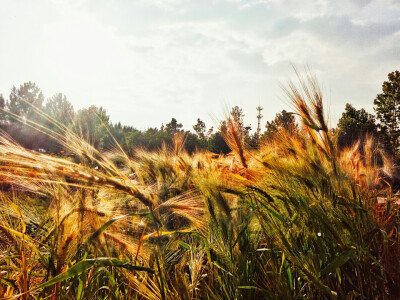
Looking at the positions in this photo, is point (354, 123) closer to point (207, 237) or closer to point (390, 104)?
point (390, 104)

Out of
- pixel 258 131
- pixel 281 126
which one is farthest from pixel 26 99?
pixel 281 126

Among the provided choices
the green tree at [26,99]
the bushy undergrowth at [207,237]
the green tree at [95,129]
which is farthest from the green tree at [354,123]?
the green tree at [26,99]

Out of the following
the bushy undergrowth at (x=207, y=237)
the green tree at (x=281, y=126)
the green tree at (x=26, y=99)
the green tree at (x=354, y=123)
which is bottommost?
the bushy undergrowth at (x=207, y=237)

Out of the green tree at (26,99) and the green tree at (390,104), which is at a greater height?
the green tree at (26,99)

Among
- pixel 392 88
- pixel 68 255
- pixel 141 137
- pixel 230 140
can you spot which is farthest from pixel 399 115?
pixel 141 137

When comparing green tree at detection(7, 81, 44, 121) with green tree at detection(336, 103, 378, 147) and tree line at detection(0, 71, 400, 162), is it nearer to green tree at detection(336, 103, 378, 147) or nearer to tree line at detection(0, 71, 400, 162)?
tree line at detection(0, 71, 400, 162)

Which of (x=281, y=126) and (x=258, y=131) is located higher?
(x=258, y=131)

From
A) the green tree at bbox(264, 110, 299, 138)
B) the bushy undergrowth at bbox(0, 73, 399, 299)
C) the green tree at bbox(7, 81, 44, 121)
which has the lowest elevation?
the bushy undergrowth at bbox(0, 73, 399, 299)

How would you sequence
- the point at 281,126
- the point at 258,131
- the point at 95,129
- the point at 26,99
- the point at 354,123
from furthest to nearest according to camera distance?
the point at 26,99
the point at 258,131
the point at 354,123
the point at 95,129
the point at 281,126

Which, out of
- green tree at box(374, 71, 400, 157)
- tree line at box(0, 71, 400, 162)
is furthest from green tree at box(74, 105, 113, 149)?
green tree at box(374, 71, 400, 157)

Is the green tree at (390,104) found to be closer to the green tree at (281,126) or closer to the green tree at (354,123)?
the green tree at (354,123)

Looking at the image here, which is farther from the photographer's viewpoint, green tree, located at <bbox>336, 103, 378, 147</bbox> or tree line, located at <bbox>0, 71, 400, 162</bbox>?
green tree, located at <bbox>336, 103, 378, 147</bbox>

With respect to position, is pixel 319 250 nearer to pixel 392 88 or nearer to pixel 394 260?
pixel 394 260

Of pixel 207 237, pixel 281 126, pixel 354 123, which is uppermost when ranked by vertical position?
pixel 354 123
